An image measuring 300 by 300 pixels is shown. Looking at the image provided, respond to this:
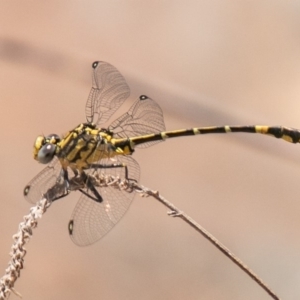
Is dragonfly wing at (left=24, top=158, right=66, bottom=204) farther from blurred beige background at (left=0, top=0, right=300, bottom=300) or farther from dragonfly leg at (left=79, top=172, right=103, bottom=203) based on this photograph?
blurred beige background at (left=0, top=0, right=300, bottom=300)

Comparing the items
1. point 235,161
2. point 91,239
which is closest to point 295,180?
point 235,161

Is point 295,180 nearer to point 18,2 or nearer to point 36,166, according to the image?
point 36,166

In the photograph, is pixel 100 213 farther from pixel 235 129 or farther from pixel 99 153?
pixel 235 129

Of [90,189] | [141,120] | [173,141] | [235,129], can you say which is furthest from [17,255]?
[173,141]

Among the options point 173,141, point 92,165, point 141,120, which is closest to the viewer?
point 92,165

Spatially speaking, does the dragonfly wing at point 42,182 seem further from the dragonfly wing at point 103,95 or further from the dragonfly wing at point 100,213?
the dragonfly wing at point 103,95

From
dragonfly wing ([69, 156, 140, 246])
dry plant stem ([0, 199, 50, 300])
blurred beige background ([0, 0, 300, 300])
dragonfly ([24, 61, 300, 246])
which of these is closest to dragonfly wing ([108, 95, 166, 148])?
dragonfly ([24, 61, 300, 246])

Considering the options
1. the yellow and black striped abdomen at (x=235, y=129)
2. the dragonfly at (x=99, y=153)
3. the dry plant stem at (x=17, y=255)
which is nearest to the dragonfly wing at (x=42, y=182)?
the dragonfly at (x=99, y=153)
